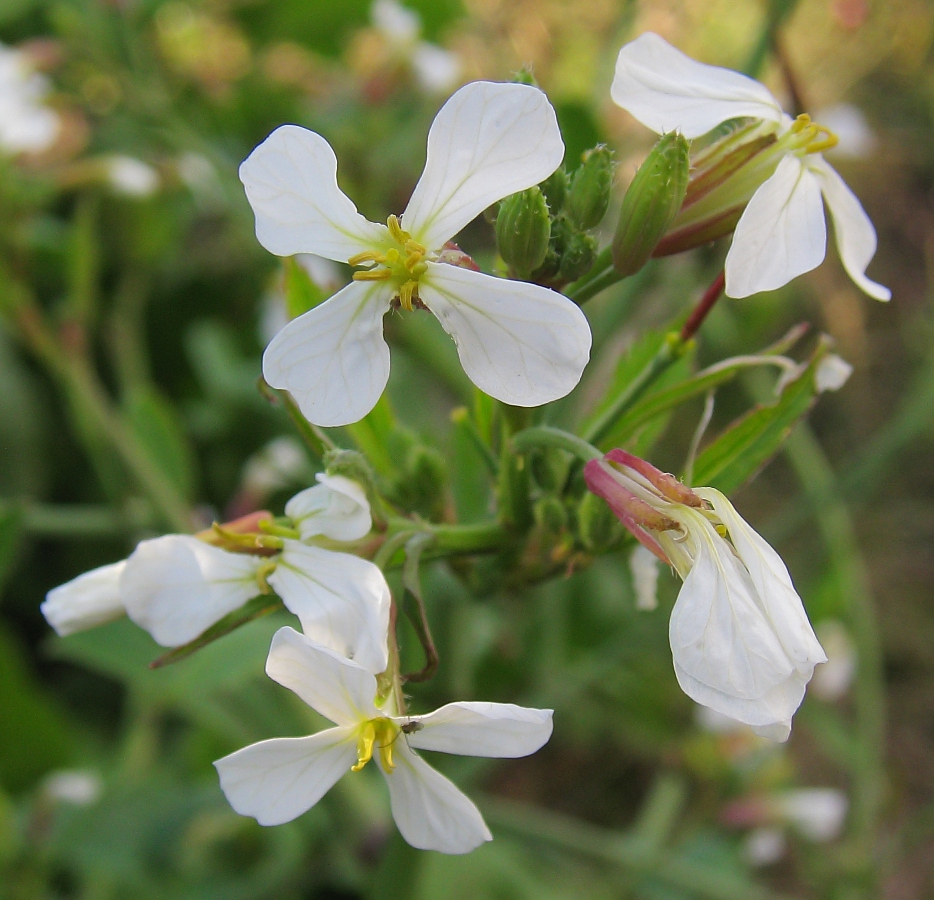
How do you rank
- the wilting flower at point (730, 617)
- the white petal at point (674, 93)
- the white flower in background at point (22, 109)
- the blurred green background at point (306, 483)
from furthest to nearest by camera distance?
1. the white flower in background at point (22, 109)
2. the blurred green background at point (306, 483)
3. the white petal at point (674, 93)
4. the wilting flower at point (730, 617)

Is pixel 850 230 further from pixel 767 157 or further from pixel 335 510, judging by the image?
pixel 335 510

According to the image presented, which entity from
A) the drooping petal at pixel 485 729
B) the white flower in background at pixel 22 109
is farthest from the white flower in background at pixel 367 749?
the white flower in background at pixel 22 109

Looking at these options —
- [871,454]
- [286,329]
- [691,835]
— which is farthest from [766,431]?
[691,835]

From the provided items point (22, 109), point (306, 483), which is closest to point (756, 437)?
point (306, 483)

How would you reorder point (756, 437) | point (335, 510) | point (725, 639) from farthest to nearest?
1. point (756, 437)
2. point (335, 510)
3. point (725, 639)

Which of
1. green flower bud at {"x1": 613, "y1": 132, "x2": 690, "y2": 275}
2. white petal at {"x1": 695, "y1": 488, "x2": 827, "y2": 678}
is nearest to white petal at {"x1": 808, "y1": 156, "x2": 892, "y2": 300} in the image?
green flower bud at {"x1": 613, "y1": 132, "x2": 690, "y2": 275}

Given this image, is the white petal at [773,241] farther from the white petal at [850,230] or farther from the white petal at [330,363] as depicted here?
the white petal at [330,363]

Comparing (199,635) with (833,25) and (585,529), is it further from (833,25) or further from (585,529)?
(833,25)
